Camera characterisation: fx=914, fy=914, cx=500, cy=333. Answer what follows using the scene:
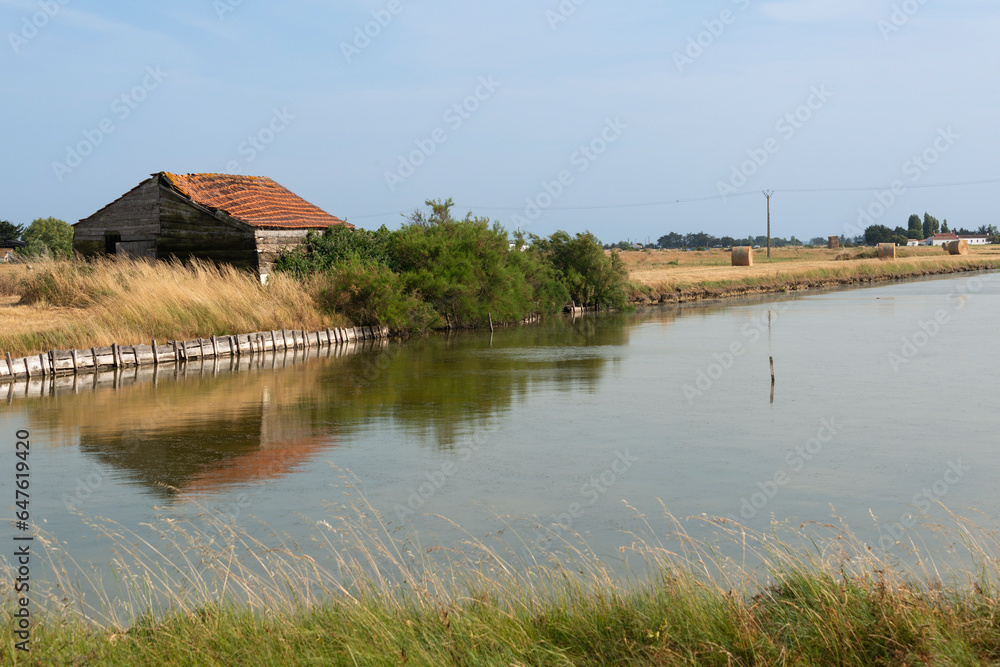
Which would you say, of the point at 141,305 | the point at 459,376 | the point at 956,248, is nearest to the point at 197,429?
the point at 459,376

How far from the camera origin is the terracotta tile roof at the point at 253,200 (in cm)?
3478

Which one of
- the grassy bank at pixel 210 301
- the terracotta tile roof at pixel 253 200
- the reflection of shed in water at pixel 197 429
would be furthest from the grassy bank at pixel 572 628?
the terracotta tile roof at pixel 253 200

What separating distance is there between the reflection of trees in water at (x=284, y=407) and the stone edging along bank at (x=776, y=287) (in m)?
26.5

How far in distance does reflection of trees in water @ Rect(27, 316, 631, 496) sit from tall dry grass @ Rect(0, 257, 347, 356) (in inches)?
124

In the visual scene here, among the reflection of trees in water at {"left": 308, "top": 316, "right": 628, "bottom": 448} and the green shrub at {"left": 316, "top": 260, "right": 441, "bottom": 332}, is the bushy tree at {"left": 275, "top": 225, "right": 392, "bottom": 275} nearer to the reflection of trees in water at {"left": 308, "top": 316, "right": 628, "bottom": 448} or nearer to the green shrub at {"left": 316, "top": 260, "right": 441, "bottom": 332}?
the green shrub at {"left": 316, "top": 260, "right": 441, "bottom": 332}

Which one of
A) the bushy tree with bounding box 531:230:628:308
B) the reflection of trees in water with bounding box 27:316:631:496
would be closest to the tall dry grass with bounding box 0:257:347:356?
the reflection of trees in water with bounding box 27:316:631:496

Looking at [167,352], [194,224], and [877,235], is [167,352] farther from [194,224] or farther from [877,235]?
[877,235]

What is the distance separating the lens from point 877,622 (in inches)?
230

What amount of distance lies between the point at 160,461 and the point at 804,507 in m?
8.97

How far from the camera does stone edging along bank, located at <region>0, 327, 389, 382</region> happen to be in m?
22.7

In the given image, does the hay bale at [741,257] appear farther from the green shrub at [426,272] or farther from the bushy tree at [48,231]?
the bushy tree at [48,231]

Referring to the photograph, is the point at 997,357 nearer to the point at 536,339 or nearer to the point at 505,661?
the point at 536,339

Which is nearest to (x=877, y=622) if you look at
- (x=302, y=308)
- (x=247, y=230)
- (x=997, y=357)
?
(x=997, y=357)

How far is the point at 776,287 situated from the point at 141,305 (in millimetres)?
49400
